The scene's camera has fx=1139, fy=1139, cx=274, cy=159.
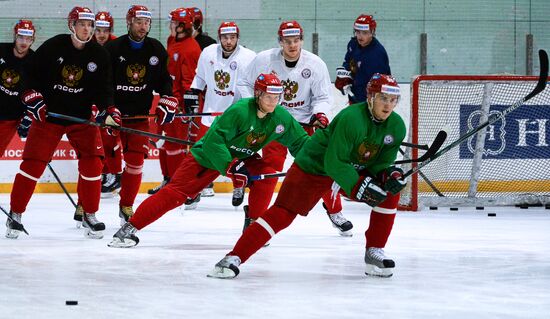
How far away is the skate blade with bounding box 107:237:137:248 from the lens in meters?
5.02

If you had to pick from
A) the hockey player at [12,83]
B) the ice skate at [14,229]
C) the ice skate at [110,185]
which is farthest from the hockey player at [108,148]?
the ice skate at [14,229]

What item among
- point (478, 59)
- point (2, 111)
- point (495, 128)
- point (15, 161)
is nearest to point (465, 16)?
point (478, 59)

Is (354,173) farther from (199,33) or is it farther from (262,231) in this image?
(199,33)

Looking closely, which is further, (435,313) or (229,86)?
(229,86)

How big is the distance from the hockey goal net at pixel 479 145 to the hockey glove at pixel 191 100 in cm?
135

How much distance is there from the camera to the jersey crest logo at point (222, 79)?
6988mm

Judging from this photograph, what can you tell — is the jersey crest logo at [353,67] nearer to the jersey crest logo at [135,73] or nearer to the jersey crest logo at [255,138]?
the jersey crest logo at [135,73]

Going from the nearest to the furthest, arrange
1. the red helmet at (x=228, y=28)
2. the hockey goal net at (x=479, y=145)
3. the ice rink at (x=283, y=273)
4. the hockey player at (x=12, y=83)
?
the ice rink at (x=283, y=273) < the hockey player at (x=12, y=83) < the red helmet at (x=228, y=28) < the hockey goal net at (x=479, y=145)

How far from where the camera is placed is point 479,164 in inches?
283

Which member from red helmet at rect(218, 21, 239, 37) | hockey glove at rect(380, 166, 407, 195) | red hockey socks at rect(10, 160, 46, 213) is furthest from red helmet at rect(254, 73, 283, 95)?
red helmet at rect(218, 21, 239, 37)

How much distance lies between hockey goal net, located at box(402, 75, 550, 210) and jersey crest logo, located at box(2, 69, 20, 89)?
8.12 ft

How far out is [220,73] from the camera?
7.00 meters

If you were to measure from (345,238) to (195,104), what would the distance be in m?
1.95

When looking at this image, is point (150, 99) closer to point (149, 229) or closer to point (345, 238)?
point (149, 229)
